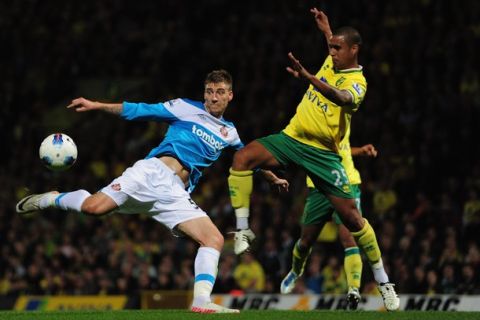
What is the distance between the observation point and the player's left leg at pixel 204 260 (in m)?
8.98

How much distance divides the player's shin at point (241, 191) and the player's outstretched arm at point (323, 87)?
49.8 inches

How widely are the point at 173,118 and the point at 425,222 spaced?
23.6ft

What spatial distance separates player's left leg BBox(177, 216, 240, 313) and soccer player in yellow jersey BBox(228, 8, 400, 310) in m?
0.59

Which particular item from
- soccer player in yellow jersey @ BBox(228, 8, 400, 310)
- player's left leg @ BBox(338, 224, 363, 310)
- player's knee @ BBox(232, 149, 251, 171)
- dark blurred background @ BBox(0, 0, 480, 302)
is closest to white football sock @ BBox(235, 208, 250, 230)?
soccer player in yellow jersey @ BBox(228, 8, 400, 310)

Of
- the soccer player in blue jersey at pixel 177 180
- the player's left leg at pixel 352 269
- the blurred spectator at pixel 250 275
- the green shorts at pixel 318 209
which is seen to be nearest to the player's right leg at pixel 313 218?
the green shorts at pixel 318 209

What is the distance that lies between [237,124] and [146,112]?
10066mm

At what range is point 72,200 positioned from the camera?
31.0 ft

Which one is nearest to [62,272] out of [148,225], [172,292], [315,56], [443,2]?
[148,225]

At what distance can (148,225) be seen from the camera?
755 inches

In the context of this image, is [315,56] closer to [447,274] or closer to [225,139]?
[447,274]

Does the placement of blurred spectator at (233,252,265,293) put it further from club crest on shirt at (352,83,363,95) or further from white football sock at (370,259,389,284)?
club crest on shirt at (352,83,363,95)

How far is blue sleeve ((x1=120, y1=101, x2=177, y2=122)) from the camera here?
942 centimetres

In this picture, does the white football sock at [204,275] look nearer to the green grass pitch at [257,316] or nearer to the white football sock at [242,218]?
the green grass pitch at [257,316]

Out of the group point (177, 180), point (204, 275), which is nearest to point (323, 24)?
point (177, 180)
